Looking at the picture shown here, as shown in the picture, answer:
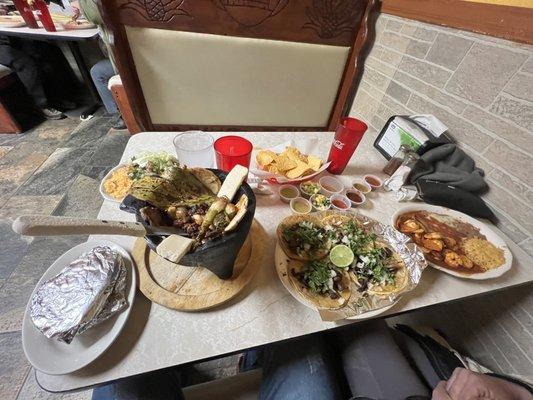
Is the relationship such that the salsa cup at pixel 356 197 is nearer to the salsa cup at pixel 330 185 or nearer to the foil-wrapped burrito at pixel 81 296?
the salsa cup at pixel 330 185

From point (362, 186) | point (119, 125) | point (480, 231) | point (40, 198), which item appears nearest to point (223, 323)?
point (362, 186)

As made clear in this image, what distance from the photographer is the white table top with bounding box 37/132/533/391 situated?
41 centimetres

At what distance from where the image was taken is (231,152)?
2.43 ft

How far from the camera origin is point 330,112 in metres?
1.64

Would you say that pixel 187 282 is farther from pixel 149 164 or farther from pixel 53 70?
pixel 53 70

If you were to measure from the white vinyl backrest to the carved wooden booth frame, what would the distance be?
0.10 ft

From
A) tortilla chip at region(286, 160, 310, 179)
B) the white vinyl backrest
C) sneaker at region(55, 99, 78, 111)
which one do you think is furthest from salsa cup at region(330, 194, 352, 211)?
sneaker at region(55, 99, 78, 111)

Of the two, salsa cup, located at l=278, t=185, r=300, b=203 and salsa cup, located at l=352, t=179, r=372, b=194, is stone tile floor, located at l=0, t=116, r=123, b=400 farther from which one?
salsa cup, located at l=352, t=179, r=372, b=194

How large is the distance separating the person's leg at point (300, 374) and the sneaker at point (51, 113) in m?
3.01

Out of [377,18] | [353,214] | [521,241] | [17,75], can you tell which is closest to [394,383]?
[353,214]

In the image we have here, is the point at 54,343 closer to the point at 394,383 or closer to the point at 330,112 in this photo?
the point at 394,383

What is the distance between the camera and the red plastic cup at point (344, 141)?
77 centimetres

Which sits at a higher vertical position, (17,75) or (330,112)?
(330,112)

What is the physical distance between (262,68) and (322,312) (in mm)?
1298
